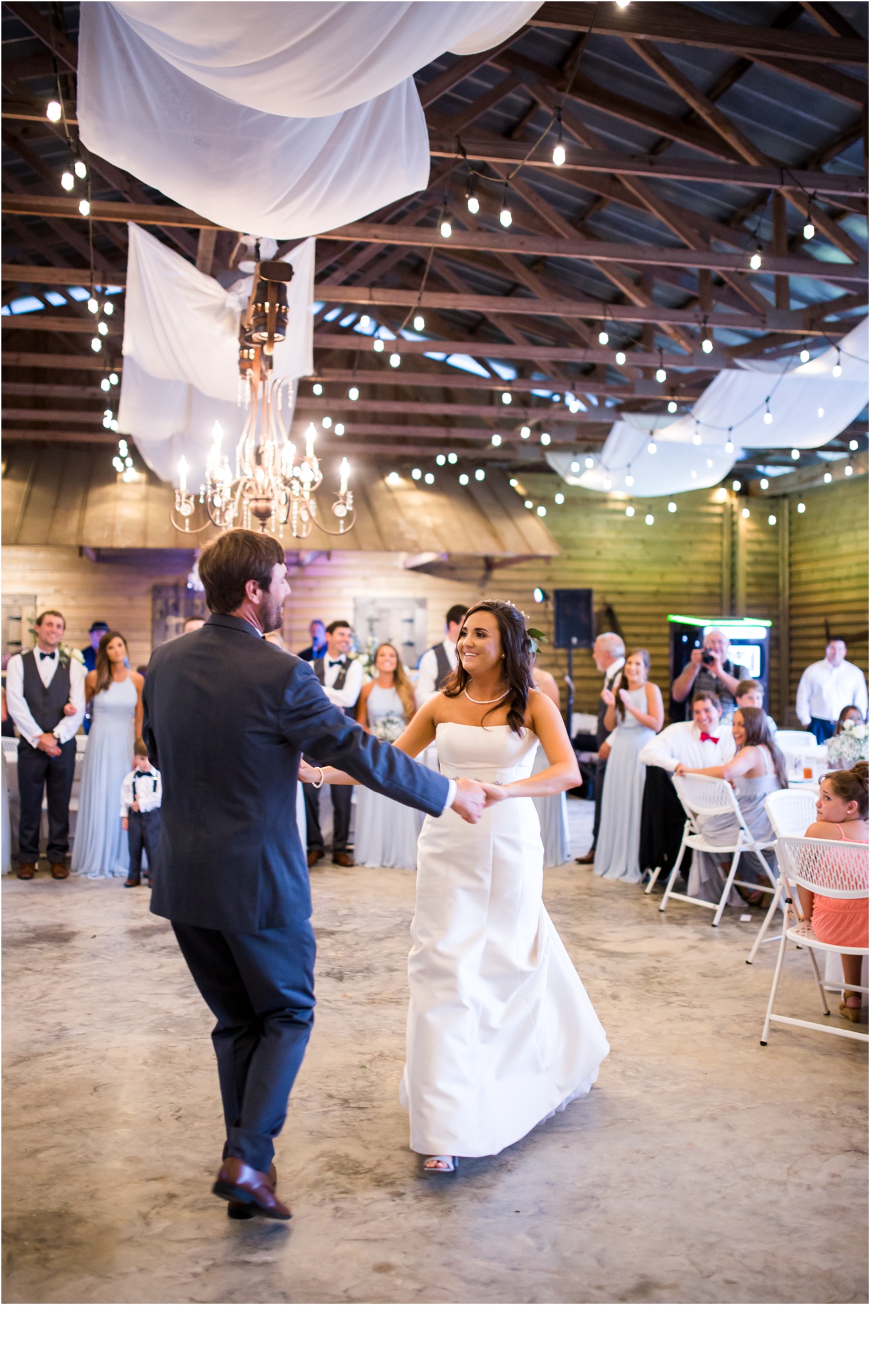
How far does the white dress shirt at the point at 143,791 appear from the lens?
672cm

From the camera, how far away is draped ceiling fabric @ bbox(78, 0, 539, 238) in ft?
10.9

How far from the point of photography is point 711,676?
783cm

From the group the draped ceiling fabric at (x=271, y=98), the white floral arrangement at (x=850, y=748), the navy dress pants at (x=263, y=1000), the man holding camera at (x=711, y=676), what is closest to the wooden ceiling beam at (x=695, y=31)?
the draped ceiling fabric at (x=271, y=98)

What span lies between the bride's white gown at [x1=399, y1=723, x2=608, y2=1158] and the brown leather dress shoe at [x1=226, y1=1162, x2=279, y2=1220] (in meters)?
0.45

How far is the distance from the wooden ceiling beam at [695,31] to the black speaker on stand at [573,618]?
8894 mm

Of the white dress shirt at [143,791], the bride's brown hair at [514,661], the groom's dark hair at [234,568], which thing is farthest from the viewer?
the white dress shirt at [143,791]

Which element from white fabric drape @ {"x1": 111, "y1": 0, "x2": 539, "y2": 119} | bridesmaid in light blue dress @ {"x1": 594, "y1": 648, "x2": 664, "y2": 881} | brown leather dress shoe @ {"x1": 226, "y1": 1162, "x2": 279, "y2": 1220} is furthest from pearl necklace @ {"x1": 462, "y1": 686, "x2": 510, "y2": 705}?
bridesmaid in light blue dress @ {"x1": 594, "y1": 648, "x2": 664, "y2": 881}

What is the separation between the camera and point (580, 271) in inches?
442

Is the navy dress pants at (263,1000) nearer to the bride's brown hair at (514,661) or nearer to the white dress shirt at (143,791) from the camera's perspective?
the bride's brown hair at (514,661)

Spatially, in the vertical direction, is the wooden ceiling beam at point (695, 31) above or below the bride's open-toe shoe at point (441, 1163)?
above

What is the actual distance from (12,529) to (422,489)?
5.57 m

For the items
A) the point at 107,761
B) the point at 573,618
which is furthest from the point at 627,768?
the point at 573,618

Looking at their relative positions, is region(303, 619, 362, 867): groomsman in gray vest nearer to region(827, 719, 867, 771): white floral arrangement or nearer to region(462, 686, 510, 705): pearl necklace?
region(827, 719, 867, 771): white floral arrangement
